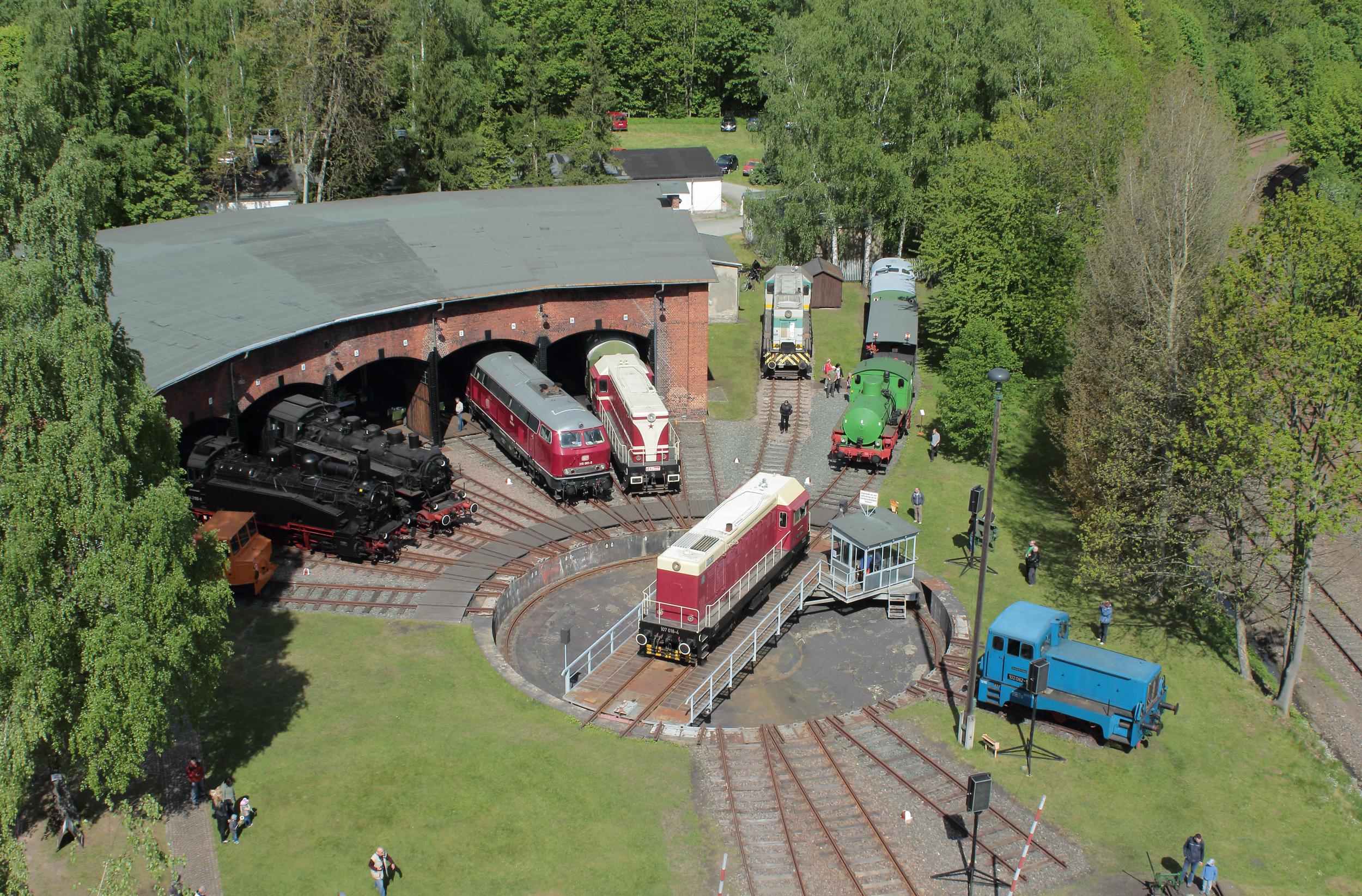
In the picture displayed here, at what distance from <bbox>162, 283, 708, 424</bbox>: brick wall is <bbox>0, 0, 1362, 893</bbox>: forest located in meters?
10.1

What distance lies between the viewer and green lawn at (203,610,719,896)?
21953mm

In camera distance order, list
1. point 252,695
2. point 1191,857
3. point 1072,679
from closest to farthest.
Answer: point 1191,857 → point 1072,679 → point 252,695

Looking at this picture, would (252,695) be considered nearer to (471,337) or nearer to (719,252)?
(471,337)

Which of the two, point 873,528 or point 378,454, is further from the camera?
point 378,454

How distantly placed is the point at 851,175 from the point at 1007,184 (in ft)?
40.7

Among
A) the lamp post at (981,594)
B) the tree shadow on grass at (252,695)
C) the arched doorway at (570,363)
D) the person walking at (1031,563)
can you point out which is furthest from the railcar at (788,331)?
the tree shadow on grass at (252,695)

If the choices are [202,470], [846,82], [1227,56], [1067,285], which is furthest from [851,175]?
[1227,56]

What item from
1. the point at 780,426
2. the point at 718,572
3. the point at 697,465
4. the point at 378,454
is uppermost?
the point at 378,454

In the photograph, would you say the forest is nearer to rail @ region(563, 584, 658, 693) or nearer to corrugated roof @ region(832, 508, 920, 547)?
corrugated roof @ region(832, 508, 920, 547)

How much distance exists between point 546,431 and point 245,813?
710 inches

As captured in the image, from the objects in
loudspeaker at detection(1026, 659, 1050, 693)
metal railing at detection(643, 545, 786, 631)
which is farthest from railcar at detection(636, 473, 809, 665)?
loudspeaker at detection(1026, 659, 1050, 693)

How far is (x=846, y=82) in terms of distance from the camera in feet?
204

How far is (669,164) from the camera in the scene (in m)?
80.9

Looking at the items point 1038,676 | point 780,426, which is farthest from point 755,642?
point 780,426
